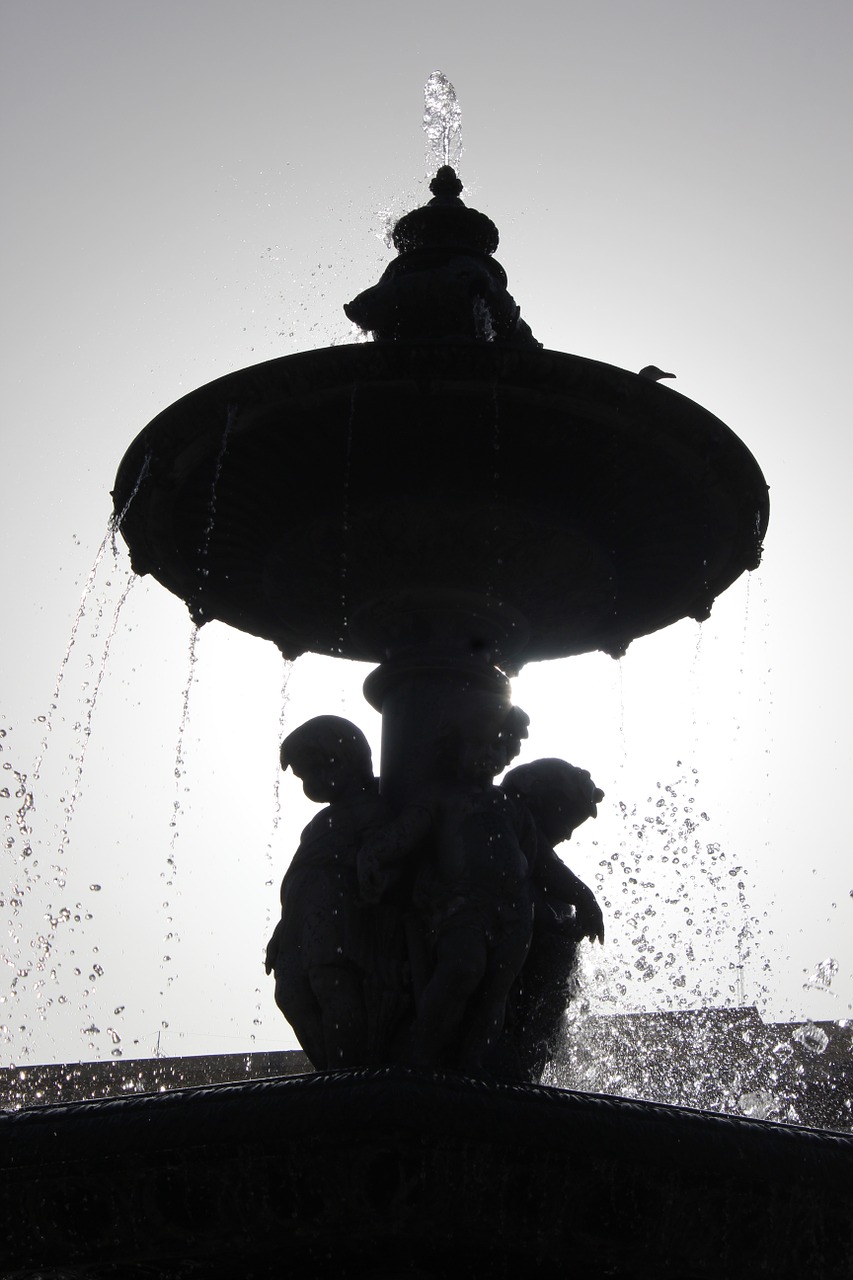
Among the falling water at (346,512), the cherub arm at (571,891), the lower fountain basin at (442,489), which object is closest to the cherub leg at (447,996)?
the cherub arm at (571,891)

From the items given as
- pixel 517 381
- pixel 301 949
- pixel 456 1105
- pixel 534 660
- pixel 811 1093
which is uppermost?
pixel 517 381

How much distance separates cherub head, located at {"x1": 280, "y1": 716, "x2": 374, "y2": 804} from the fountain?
0.05 ft

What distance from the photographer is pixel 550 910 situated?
196 inches

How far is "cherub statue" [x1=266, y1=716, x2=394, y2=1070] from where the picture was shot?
4609mm

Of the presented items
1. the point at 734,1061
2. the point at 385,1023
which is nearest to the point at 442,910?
the point at 385,1023

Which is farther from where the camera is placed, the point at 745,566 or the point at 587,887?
the point at 745,566

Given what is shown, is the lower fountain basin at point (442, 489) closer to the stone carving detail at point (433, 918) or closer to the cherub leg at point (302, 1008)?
the stone carving detail at point (433, 918)

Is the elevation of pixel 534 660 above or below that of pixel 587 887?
above

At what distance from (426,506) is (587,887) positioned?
5.63ft

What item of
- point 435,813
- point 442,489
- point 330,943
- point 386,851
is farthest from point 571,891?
point 442,489

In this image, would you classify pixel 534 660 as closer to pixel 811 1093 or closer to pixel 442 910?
pixel 442 910

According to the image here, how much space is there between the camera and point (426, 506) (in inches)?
216

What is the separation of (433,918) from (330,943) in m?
0.39

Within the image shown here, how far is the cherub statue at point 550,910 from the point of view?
4.91 meters
